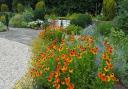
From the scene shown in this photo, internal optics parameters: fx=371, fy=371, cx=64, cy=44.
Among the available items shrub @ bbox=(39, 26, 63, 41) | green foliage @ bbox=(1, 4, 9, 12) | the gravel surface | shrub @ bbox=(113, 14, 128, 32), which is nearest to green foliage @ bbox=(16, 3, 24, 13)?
green foliage @ bbox=(1, 4, 9, 12)

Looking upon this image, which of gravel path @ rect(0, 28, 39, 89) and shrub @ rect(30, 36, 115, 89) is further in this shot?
gravel path @ rect(0, 28, 39, 89)

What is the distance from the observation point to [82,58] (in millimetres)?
4984

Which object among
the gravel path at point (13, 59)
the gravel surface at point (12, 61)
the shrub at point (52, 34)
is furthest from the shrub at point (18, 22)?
the shrub at point (52, 34)

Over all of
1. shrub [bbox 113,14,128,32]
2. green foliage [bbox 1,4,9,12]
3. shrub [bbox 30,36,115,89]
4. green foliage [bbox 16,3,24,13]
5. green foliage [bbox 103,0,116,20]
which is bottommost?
green foliage [bbox 1,4,9,12]

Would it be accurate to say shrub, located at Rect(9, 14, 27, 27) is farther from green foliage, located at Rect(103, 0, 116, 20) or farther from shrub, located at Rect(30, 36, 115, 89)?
shrub, located at Rect(30, 36, 115, 89)

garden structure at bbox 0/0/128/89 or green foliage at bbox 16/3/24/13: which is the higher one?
garden structure at bbox 0/0/128/89

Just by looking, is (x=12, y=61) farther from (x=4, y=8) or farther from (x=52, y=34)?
(x=4, y=8)

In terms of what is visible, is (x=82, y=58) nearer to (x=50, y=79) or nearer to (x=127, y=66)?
(x=50, y=79)

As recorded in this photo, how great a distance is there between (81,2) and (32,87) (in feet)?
62.0

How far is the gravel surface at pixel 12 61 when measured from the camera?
280 inches

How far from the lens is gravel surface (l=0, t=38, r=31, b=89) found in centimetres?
712

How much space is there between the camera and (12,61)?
359 inches

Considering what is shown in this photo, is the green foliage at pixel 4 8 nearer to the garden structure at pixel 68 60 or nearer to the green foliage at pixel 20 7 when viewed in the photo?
the green foliage at pixel 20 7

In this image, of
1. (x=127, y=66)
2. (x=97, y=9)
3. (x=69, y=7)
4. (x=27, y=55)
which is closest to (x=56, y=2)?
(x=69, y=7)
